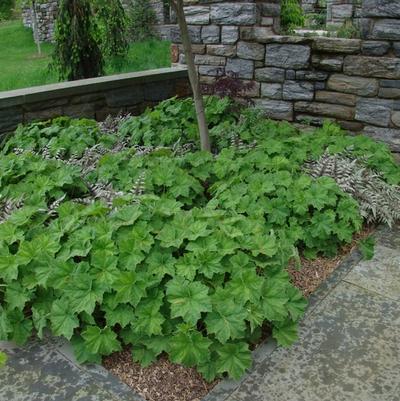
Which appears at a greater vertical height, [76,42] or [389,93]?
[76,42]

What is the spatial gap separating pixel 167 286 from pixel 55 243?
0.64 metres

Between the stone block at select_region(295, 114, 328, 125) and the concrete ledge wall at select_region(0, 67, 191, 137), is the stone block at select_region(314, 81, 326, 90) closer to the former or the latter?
the stone block at select_region(295, 114, 328, 125)

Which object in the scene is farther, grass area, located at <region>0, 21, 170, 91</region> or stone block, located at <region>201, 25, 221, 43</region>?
grass area, located at <region>0, 21, 170, 91</region>

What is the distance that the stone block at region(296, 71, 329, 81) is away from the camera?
4434 mm

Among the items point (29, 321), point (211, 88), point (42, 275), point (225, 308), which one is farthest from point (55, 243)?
point (211, 88)

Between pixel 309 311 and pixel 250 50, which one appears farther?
pixel 250 50

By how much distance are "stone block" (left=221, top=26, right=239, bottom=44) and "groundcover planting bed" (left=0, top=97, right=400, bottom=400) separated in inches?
58.7

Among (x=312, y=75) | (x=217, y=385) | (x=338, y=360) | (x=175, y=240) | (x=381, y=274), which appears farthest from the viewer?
(x=312, y=75)

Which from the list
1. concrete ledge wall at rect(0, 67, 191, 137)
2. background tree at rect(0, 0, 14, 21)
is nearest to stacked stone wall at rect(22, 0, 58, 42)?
background tree at rect(0, 0, 14, 21)

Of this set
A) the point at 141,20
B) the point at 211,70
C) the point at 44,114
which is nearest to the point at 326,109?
the point at 211,70

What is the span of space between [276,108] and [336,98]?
25.2 inches

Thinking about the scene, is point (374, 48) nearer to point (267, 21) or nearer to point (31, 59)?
point (267, 21)

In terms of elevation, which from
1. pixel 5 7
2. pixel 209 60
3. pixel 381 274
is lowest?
pixel 381 274

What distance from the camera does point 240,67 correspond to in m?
4.96
